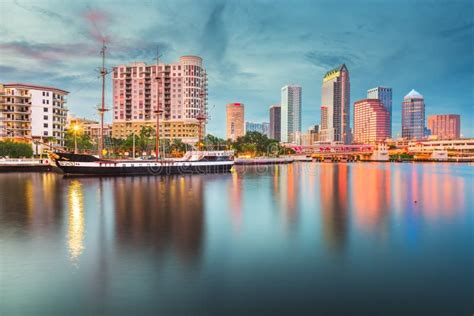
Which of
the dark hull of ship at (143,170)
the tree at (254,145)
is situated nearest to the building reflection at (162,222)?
the dark hull of ship at (143,170)

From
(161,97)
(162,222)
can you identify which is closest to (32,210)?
(162,222)

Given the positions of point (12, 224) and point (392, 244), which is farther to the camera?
point (12, 224)

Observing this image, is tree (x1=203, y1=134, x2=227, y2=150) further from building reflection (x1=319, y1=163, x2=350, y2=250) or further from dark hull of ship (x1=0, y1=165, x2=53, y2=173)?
building reflection (x1=319, y1=163, x2=350, y2=250)

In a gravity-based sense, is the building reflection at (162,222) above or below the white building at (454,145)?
below

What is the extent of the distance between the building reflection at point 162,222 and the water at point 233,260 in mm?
78

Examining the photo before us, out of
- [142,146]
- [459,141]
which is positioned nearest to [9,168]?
[142,146]

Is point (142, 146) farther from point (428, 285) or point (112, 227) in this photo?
point (428, 285)

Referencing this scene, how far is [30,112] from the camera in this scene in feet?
291

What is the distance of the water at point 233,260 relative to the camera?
11148mm

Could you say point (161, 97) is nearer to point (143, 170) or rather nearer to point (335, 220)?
point (143, 170)

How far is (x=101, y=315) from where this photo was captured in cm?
1034

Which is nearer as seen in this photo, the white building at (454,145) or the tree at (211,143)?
the tree at (211,143)

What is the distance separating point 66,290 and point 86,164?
51.1 metres

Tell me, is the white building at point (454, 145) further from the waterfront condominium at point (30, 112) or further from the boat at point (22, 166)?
the boat at point (22, 166)
